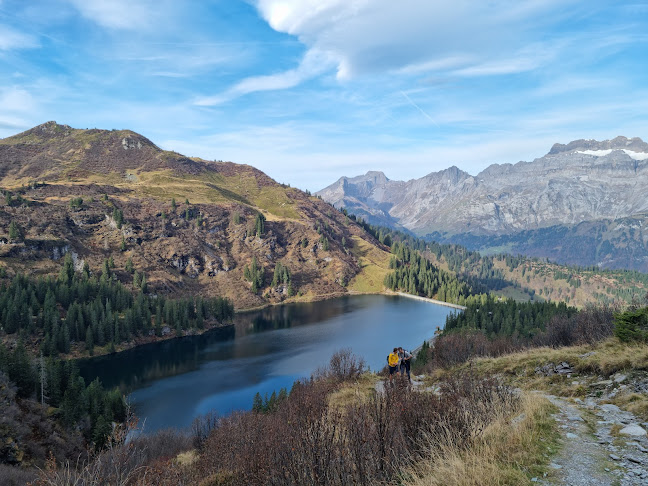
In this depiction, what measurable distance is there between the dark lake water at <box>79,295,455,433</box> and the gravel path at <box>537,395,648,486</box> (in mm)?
54078

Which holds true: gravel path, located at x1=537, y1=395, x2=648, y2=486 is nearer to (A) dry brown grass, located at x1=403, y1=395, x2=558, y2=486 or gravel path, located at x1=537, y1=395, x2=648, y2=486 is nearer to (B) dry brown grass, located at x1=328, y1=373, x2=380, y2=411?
(A) dry brown grass, located at x1=403, y1=395, x2=558, y2=486

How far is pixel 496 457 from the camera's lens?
7.36 meters

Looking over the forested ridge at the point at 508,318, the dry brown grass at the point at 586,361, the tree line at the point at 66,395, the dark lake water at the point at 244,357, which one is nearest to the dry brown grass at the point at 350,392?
the dry brown grass at the point at 586,361

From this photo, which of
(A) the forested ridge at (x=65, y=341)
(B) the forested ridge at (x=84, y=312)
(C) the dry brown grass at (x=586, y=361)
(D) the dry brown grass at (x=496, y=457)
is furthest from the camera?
(B) the forested ridge at (x=84, y=312)

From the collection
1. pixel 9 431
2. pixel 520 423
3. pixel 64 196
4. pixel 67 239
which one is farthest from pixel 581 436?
pixel 64 196

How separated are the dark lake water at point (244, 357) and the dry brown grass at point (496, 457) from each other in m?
53.8

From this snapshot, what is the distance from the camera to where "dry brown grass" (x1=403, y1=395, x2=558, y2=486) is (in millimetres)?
6478

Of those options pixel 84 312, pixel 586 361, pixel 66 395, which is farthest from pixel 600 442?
pixel 84 312

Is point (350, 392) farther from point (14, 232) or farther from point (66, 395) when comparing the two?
point (14, 232)

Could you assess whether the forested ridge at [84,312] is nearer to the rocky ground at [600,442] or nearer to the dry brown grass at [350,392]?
the dry brown grass at [350,392]

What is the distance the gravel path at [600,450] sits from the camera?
6828 millimetres

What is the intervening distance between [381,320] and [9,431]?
4239 inches

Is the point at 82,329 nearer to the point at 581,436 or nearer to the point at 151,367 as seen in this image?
the point at 151,367

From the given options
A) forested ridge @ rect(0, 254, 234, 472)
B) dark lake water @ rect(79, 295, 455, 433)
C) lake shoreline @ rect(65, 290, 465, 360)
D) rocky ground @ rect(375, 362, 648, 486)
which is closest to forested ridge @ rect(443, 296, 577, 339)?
dark lake water @ rect(79, 295, 455, 433)
